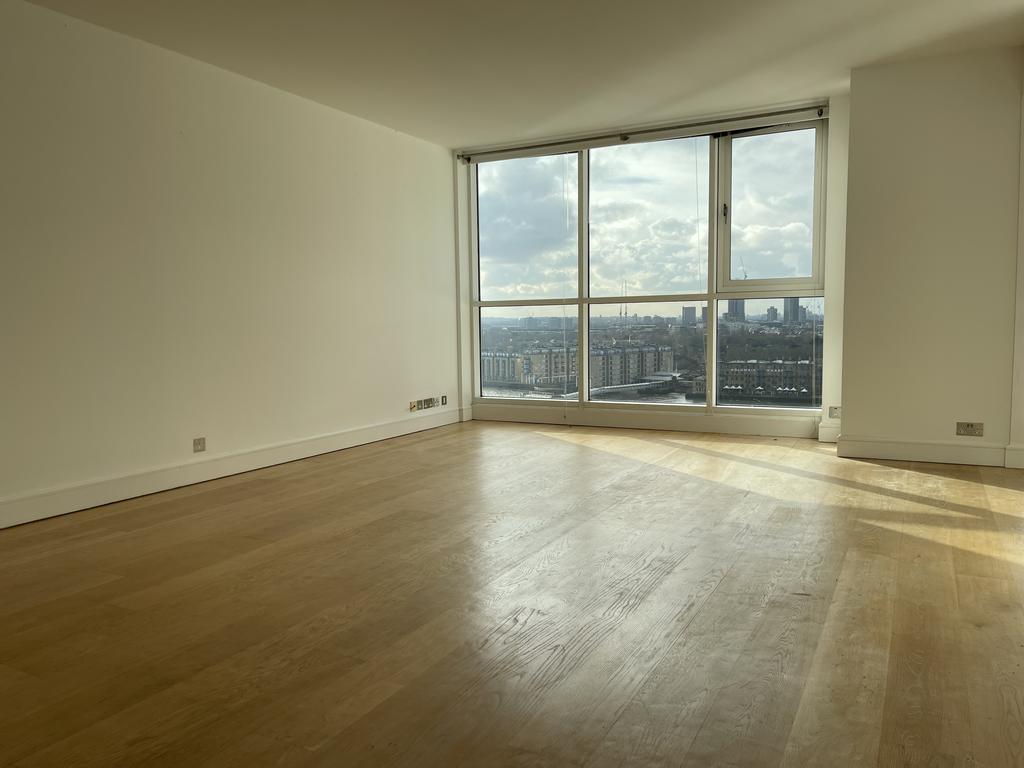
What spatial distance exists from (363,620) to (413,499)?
1.71 meters

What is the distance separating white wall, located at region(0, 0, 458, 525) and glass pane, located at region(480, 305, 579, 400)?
128 cm

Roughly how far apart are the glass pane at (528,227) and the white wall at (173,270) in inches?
47.6

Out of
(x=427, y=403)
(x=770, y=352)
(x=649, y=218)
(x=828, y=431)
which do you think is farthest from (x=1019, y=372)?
(x=427, y=403)

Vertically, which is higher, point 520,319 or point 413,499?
point 520,319

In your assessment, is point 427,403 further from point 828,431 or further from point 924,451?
point 924,451

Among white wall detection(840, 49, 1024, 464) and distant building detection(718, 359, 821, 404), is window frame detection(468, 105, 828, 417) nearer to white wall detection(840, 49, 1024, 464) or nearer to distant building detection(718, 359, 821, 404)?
distant building detection(718, 359, 821, 404)

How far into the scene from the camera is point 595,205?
6.98 meters

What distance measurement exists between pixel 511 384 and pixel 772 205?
2998 millimetres

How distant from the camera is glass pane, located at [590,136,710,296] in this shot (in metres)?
6.54

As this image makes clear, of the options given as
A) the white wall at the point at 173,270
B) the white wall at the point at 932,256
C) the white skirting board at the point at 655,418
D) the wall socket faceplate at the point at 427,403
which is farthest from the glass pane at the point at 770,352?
the white wall at the point at 173,270

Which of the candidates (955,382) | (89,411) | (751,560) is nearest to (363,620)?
(751,560)

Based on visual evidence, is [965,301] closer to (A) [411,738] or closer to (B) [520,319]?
(B) [520,319]

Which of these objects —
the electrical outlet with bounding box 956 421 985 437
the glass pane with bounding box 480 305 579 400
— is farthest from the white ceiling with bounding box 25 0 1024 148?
the electrical outlet with bounding box 956 421 985 437

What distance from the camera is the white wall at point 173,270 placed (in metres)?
3.86
